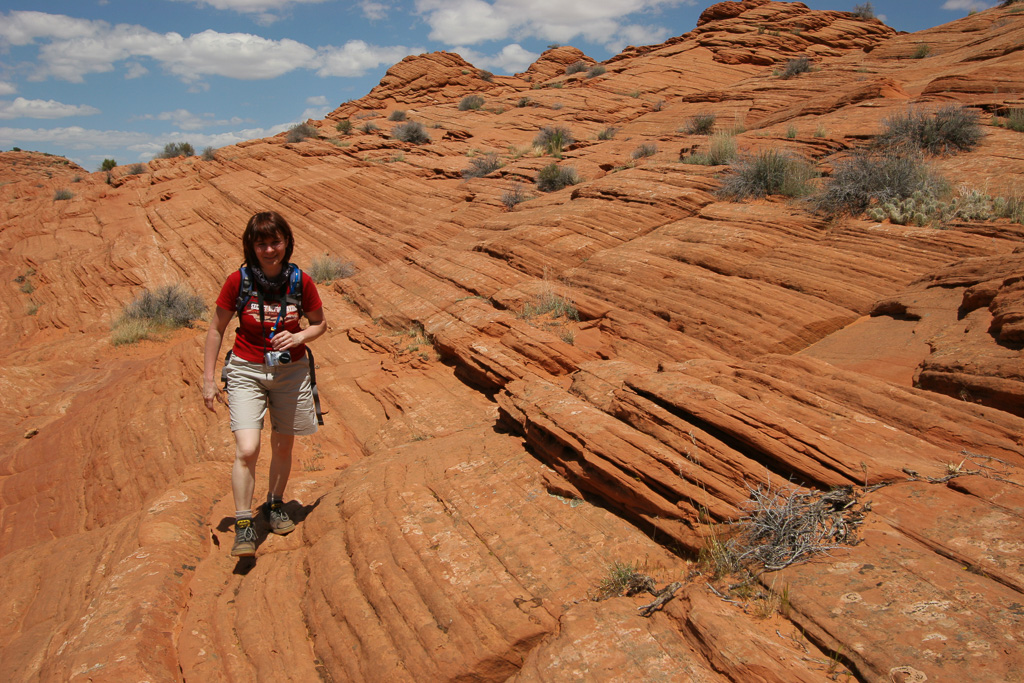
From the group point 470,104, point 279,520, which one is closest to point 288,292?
point 279,520

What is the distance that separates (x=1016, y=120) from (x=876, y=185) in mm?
3167

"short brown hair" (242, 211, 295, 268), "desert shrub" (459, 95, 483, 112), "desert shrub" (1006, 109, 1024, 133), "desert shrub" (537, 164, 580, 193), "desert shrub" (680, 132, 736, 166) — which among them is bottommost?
"short brown hair" (242, 211, 295, 268)

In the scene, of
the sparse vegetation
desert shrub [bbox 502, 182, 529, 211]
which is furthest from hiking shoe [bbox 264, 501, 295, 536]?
desert shrub [bbox 502, 182, 529, 211]

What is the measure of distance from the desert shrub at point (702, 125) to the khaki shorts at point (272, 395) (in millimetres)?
14315

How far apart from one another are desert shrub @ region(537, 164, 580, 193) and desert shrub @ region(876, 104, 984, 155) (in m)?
6.13

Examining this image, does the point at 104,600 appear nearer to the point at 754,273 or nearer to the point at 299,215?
the point at 754,273

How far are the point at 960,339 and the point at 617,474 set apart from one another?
3370 millimetres

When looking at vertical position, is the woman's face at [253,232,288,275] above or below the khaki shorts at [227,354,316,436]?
above

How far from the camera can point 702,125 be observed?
610 inches

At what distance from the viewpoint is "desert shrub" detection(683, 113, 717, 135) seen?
15.4m

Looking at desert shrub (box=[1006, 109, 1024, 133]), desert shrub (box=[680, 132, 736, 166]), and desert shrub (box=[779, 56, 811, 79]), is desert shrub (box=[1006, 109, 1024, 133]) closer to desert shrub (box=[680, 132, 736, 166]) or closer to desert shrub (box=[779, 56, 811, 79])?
desert shrub (box=[680, 132, 736, 166])

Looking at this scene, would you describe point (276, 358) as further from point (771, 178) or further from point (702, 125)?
point (702, 125)

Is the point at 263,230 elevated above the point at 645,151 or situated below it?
below

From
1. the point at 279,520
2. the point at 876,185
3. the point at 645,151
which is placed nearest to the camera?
the point at 279,520
